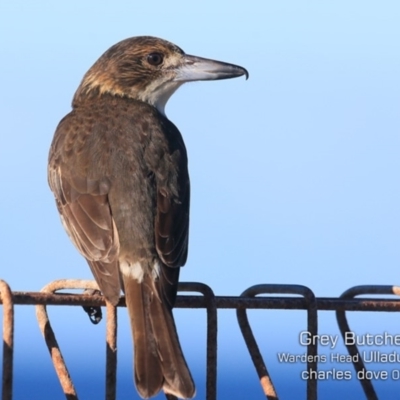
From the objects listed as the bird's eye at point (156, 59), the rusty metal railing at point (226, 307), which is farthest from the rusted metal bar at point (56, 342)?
the bird's eye at point (156, 59)

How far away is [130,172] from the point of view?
200 inches

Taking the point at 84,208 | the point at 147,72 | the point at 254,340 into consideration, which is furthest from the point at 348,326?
the point at 147,72

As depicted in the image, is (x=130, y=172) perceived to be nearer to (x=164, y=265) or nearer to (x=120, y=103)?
(x=164, y=265)

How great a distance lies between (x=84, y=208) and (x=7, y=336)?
2353 millimetres

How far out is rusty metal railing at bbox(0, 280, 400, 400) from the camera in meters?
2.97

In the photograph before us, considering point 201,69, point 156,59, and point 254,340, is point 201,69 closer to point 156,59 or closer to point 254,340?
point 156,59

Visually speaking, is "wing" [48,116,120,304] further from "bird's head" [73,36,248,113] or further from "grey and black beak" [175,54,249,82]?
"grey and black beak" [175,54,249,82]

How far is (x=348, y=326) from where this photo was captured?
3588 mm

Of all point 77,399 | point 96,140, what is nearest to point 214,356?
point 77,399

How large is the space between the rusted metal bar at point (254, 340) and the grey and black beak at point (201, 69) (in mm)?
2865

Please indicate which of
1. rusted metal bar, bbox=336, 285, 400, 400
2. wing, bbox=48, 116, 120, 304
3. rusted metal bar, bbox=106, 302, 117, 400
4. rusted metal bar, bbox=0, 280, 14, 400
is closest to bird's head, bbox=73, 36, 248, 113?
wing, bbox=48, 116, 120, 304

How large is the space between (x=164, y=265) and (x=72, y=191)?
2.65ft

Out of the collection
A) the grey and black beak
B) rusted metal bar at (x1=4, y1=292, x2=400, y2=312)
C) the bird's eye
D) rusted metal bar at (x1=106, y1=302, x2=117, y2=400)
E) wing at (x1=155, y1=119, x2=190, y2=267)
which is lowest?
rusted metal bar at (x1=106, y1=302, x2=117, y2=400)

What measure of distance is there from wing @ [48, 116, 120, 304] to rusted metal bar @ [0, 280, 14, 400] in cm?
135
